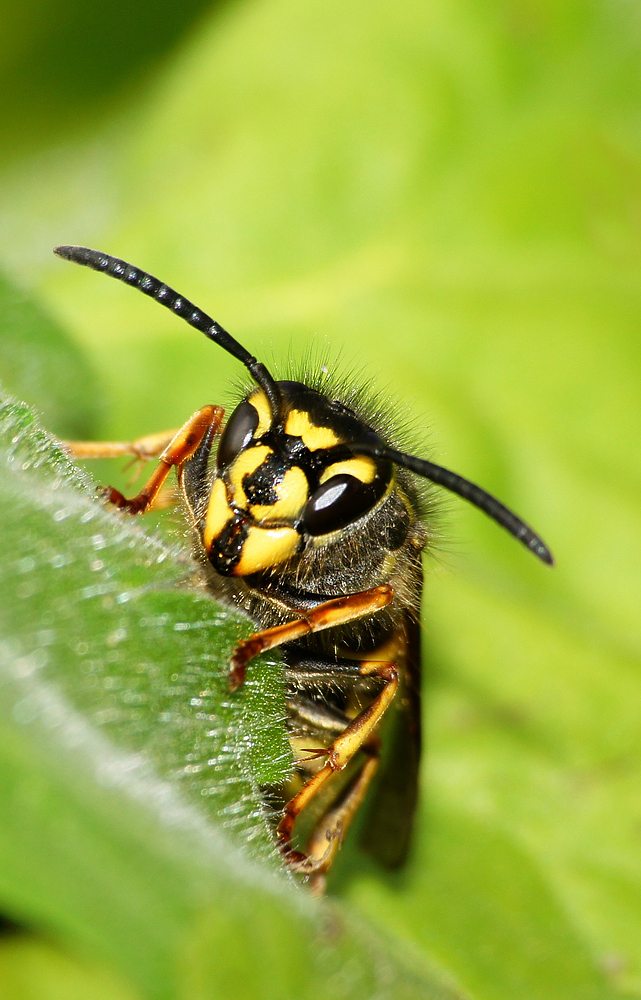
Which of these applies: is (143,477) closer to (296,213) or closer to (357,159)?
(296,213)

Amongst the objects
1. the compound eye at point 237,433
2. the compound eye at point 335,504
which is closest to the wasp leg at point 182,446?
the compound eye at point 237,433

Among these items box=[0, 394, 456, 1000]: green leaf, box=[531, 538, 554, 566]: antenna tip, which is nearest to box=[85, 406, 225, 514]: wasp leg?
box=[0, 394, 456, 1000]: green leaf

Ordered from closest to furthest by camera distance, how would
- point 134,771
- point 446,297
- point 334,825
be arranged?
point 134,771 < point 334,825 < point 446,297

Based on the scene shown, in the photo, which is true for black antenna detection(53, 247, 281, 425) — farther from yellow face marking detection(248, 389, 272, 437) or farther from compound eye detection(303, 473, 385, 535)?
compound eye detection(303, 473, 385, 535)

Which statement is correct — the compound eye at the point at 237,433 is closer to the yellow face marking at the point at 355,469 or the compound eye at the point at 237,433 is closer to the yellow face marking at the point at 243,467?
the yellow face marking at the point at 243,467

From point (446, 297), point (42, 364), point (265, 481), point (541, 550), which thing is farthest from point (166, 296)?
point (446, 297)

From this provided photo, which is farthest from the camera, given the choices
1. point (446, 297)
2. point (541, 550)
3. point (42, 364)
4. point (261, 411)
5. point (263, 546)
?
point (446, 297)

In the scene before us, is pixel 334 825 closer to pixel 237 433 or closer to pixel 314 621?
pixel 314 621

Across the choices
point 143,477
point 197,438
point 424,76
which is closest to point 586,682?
point 143,477
